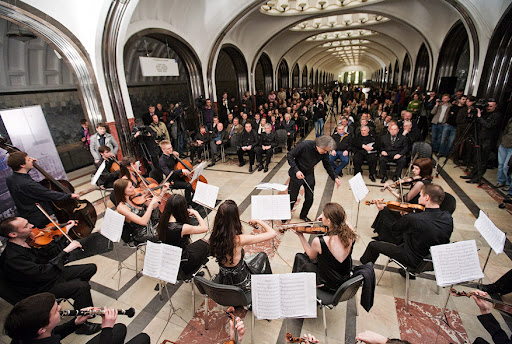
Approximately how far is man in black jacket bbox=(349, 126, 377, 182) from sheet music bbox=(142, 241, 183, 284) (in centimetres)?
521

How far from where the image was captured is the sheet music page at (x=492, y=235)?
Answer: 240 centimetres

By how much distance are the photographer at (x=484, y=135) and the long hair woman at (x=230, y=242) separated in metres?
5.60

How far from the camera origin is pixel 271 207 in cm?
316

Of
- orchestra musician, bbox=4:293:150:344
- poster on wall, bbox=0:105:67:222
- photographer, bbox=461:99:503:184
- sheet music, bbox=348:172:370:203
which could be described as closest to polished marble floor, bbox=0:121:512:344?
sheet music, bbox=348:172:370:203

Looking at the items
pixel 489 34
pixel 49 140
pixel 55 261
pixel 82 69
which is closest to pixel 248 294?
pixel 55 261

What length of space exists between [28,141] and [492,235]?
305 inches

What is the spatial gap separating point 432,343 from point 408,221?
1155 mm

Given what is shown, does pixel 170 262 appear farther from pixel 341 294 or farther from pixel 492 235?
Result: pixel 492 235

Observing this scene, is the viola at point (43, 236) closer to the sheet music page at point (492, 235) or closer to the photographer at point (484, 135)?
the sheet music page at point (492, 235)

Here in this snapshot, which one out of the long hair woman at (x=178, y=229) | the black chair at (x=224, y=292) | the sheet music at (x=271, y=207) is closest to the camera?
the black chair at (x=224, y=292)

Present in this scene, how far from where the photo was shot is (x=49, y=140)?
5.53m

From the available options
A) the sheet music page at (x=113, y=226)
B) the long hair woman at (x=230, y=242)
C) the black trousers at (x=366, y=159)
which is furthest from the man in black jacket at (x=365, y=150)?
the sheet music page at (x=113, y=226)

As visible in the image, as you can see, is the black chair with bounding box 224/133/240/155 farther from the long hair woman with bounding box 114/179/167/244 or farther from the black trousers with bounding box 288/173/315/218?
the long hair woman with bounding box 114/179/167/244

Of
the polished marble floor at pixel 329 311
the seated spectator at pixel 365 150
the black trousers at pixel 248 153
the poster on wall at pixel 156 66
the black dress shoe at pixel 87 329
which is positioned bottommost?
the black dress shoe at pixel 87 329
